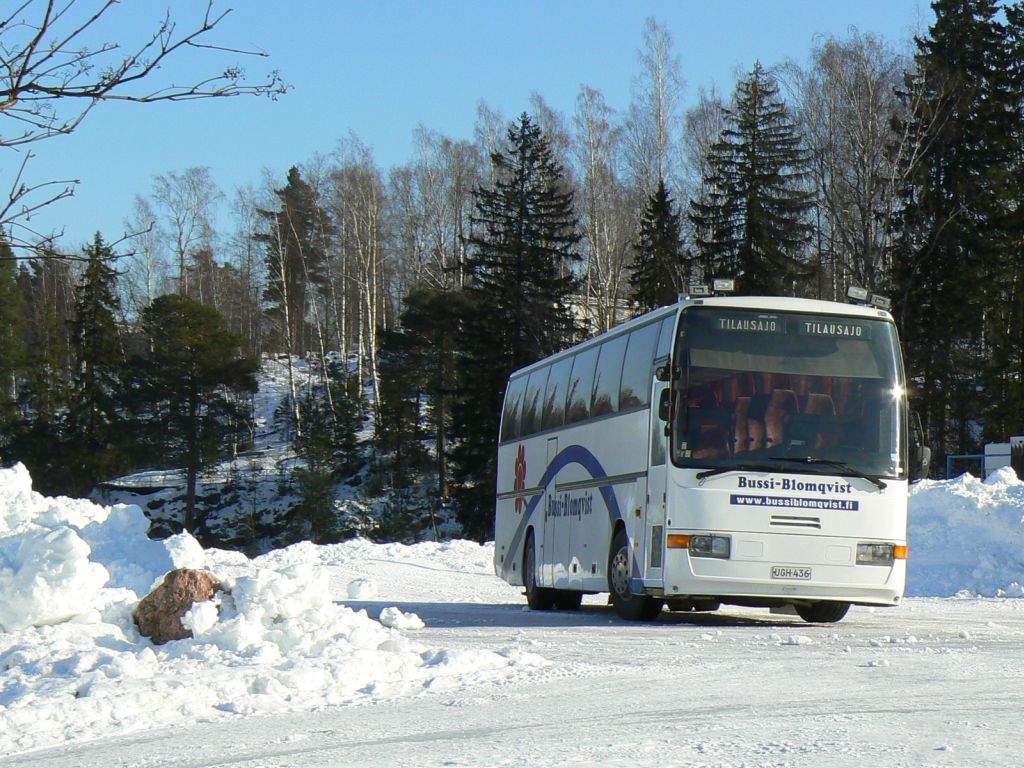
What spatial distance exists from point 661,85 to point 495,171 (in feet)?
41.2

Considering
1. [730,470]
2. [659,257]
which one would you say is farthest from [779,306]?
[659,257]

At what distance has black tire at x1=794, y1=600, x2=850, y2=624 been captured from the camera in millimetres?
16094

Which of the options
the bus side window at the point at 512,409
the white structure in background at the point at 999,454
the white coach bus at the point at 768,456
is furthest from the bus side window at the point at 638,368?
the white structure in background at the point at 999,454

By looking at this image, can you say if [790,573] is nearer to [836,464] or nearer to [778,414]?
[836,464]

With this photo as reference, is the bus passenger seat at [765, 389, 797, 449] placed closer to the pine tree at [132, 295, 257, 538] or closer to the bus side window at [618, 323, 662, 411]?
the bus side window at [618, 323, 662, 411]

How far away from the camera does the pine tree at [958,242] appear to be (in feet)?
164

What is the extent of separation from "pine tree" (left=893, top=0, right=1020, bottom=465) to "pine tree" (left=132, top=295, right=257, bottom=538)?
28.5 metres

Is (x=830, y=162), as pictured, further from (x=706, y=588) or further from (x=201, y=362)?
(x=706, y=588)

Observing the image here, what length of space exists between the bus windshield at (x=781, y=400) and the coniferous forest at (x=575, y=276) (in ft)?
93.9

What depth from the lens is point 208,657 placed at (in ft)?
32.6

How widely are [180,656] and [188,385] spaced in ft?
171

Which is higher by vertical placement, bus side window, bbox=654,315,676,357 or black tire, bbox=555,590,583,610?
bus side window, bbox=654,315,676,357

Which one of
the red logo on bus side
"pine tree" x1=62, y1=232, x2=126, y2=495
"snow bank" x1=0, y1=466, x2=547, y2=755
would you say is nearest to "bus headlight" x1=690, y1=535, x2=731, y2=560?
"snow bank" x1=0, y1=466, x2=547, y2=755

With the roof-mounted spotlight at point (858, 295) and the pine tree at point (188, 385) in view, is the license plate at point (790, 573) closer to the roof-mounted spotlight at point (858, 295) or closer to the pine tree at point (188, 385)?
the roof-mounted spotlight at point (858, 295)
